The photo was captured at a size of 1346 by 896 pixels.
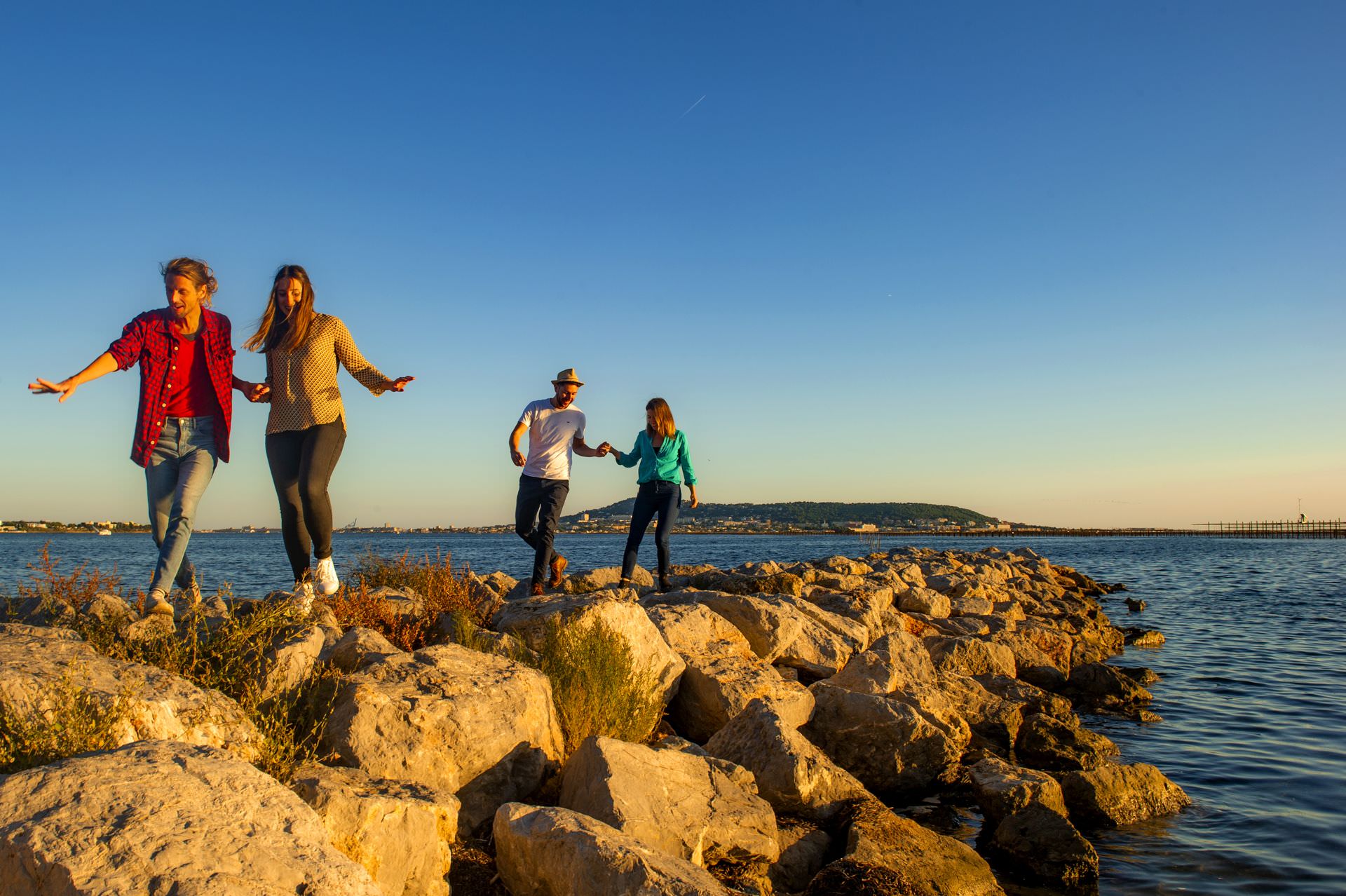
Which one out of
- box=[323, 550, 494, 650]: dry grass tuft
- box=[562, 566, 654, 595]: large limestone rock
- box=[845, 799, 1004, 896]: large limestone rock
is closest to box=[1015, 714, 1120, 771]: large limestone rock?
box=[845, 799, 1004, 896]: large limestone rock

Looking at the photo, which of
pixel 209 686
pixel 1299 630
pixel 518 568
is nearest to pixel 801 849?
pixel 209 686

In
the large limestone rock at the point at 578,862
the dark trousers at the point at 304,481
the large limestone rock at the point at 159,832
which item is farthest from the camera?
the dark trousers at the point at 304,481

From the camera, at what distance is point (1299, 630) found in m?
15.8

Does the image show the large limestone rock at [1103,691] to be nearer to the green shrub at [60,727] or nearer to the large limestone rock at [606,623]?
the large limestone rock at [606,623]

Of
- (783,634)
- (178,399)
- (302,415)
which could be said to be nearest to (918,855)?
(783,634)

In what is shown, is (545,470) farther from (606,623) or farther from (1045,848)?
(1045,848)

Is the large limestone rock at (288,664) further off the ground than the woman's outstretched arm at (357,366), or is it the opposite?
the woman's outstretched arm at (357,366)

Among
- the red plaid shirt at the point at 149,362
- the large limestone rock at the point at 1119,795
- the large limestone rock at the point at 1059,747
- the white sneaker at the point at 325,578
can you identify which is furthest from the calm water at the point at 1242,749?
the red plaid shirt at the point at 149,362

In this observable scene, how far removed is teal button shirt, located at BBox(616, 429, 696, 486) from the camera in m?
10.0

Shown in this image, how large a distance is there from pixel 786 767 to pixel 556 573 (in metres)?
3.74

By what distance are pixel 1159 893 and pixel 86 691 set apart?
17.4 feet

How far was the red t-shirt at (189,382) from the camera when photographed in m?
6.03

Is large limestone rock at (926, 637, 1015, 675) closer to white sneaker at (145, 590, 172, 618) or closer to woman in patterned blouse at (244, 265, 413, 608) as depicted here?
woman in patterned blouse at (244, 265, 413, 608)

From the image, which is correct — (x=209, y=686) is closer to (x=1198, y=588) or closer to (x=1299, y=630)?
(x=1299, y=630)
